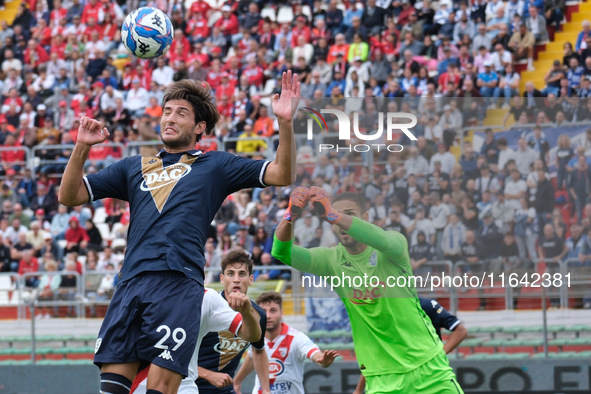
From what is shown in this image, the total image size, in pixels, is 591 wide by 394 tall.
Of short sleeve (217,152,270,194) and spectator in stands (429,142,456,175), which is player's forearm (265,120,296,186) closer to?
short sleeve (217,152,270,194)

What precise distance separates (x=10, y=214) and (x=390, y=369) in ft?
42.5

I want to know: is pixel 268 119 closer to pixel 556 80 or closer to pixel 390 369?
pixel 556 80

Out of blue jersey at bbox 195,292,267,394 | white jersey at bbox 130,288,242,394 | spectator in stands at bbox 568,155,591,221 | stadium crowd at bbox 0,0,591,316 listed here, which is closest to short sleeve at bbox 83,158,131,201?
white jersey at bbox 130,288,242,394

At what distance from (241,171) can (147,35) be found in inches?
128

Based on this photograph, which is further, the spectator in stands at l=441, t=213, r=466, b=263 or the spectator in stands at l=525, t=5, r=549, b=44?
the spectator in stands at l=525, t=5, r=549, b=44

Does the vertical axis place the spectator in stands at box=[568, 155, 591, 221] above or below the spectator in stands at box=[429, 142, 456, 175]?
below

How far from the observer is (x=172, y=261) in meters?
5.38

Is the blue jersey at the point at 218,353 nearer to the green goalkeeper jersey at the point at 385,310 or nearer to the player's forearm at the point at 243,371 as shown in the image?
the green goalkeeper jersey at the point at 385,310

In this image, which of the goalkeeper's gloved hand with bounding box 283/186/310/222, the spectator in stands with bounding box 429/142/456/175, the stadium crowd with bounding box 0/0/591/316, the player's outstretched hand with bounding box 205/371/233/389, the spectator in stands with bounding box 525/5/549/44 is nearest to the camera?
the goalkeeper's gloved hand with bounding box 283/186/310/222

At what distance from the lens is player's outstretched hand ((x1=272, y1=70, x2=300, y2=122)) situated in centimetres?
543

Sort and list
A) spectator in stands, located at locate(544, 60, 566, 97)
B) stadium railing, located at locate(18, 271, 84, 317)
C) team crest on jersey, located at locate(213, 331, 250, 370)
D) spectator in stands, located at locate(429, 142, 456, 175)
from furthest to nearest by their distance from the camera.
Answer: spectator in stands, located at locate(544, 60, 566, 97) < stadium railing, located at locate(18, 271, 84, 317) < spectator in stands, located at locate(429, 142, 456, 175) < team crest on jersey, located at locate(213, 331, 250, 370)

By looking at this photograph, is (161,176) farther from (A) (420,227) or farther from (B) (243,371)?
(A) (420,227)

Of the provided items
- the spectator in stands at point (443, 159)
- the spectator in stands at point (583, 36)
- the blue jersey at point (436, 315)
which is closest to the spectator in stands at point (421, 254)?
the spectator in stands at point (443, 159)

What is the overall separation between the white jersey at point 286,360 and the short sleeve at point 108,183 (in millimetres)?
3920
